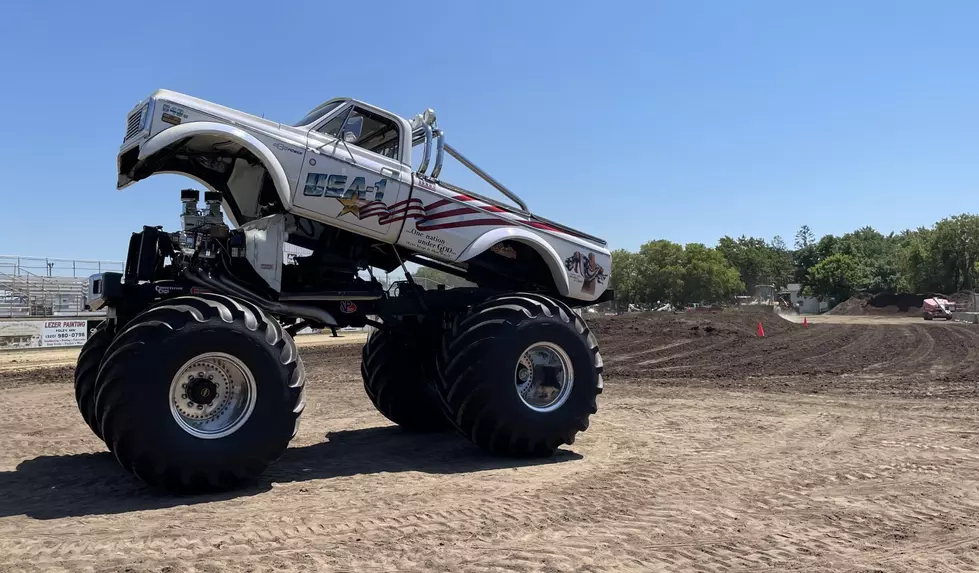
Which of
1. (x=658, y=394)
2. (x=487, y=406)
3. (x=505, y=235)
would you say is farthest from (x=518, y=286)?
(x=658, y=394)

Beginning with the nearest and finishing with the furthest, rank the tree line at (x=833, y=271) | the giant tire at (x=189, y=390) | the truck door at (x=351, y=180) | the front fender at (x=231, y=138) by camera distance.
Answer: the giant tire at (x=189, y=390) → the front fender at (x=231, y=138) → the truck door at (x=351, y=180) → the tree line at (x=833, y=271)

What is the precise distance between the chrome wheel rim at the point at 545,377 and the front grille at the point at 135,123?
430 centimetres

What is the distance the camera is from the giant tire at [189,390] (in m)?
5.82

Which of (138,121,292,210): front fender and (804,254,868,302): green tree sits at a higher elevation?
(804,254,868,302): green tree

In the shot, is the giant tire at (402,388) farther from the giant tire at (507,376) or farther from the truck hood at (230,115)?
the truck hood at (230,115)

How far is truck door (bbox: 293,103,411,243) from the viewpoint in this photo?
727 centimetres

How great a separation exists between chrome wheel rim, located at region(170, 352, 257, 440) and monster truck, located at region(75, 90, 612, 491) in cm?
2

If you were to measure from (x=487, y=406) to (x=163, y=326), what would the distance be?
10.2 feet

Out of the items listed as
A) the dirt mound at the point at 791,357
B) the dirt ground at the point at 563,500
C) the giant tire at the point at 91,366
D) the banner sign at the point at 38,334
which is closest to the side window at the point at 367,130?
the giant tire at the point at 91,366

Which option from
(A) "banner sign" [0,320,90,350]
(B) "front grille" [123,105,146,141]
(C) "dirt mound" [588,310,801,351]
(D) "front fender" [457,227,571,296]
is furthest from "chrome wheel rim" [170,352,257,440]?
(A) "banner sign" [0,320,90,350]

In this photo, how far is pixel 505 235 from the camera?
27.0ft

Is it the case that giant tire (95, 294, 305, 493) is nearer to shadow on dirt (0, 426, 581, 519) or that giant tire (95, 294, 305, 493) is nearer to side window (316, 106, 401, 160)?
shadow on dirt (0, 426, 581, 519)

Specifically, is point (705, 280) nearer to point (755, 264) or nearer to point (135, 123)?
point (755, 264)

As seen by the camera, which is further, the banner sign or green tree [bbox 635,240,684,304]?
green tree [bbox 635,240,684,304]
